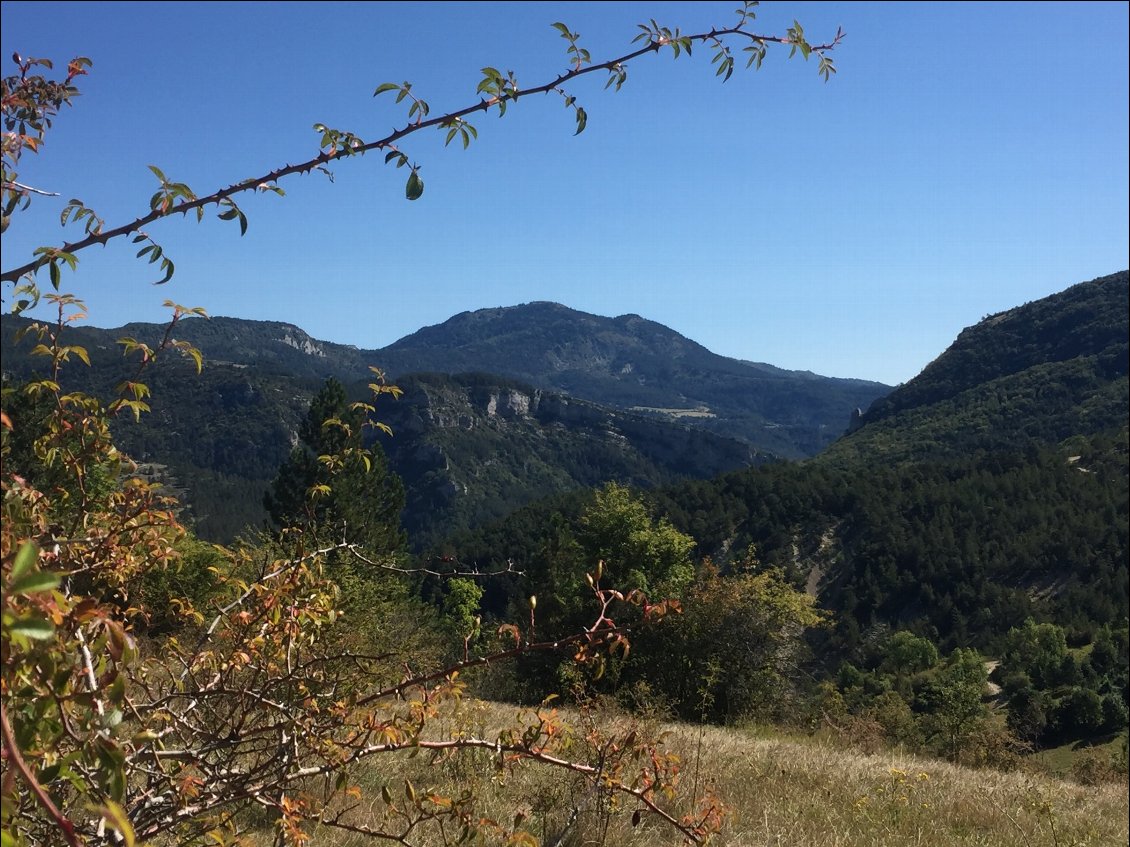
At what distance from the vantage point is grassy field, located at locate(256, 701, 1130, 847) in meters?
3.99

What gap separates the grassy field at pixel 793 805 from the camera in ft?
13.1

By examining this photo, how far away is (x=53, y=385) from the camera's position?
200 cm

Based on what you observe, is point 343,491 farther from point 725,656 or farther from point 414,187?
point 414,187

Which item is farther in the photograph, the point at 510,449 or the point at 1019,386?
the point at 510,449

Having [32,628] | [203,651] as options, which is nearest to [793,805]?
[203,651]

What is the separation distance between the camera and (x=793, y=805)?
5.09 metres

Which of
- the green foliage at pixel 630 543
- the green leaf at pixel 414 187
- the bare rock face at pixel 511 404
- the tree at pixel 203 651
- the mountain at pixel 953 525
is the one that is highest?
the bare rock face at pixel 511 404

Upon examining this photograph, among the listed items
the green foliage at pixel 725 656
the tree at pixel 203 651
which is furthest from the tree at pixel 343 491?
the tree at pixel 203 651

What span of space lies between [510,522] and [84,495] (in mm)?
72710

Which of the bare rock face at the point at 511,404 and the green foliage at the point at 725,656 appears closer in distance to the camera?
the green foliage at the point at 725,656

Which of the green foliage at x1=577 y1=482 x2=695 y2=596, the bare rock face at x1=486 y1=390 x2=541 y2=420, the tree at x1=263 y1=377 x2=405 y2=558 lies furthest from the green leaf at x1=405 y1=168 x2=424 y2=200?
the bare rock face at x1=486 y1=390 x2=541 y2=420

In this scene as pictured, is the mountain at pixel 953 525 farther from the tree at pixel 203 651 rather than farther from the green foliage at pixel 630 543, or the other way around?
the tree at pixel 203 651

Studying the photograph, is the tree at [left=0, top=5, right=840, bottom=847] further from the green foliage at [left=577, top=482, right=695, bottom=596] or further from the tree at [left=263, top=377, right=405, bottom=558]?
the tree at [left=263, top=377, right=405, bottom=558]

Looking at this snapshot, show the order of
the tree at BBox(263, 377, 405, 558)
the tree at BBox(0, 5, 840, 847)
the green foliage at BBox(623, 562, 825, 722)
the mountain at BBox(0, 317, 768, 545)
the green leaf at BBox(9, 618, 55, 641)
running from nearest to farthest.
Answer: the green leaf at BBox(9, 618, 55, 641), the tree at BBox(0, 5, 840, 847), the green foliage at BBox(623, 562, 825, 722), the tree at BBox(263, 377, 405, 558), the mountain at BBox(0, 317, 768, 545)
